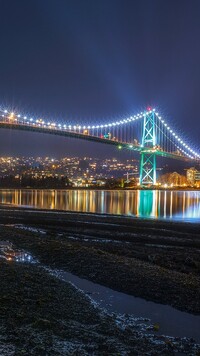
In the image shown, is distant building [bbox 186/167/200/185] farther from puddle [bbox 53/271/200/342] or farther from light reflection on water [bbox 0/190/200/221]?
puddle [bbox 53/271/200/342]

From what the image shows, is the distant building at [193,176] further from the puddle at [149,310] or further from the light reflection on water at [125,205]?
the puddle at [149,310]

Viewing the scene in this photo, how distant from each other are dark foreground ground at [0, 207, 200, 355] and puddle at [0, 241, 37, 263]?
0.27m

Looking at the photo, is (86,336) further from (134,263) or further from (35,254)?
(35,254)

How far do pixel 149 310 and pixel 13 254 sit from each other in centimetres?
548

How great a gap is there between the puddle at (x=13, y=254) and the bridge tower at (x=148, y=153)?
7275 cm

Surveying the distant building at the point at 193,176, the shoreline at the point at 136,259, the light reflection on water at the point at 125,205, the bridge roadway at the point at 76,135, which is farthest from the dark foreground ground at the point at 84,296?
the distant building at the point at 193,176

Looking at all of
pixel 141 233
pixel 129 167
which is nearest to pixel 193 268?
pixel 141 233

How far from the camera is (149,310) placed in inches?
244

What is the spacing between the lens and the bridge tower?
277ft

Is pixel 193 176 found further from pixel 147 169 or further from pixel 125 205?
pixel 125 205

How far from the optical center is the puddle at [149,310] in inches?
210

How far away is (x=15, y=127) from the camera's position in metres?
60.7

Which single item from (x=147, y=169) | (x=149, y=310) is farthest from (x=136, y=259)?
(x=147, y=169)

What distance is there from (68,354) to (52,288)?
2.71 m
